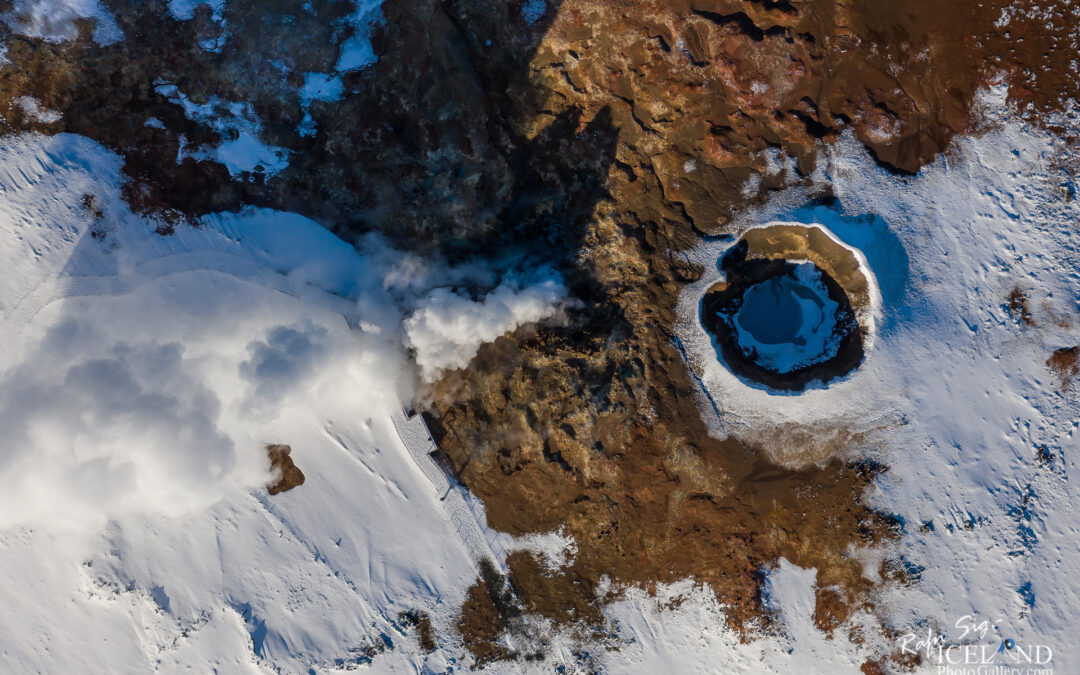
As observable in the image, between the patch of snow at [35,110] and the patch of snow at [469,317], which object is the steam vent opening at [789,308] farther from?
A: the patch of snow at [35,110]

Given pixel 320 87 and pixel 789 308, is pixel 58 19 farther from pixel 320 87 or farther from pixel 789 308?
pixel 789 308

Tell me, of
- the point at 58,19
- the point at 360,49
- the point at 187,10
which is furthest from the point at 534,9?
the point at 58,19

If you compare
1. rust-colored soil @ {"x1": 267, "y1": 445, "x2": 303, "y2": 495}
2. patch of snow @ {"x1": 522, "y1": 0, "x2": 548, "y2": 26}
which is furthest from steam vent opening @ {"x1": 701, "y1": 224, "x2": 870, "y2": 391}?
rust-colored soil @ {"x1": 267, "y1": 445, "x2": 303, "y2": 495}

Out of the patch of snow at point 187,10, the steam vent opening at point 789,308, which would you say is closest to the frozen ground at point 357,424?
the steam vent opening at point 789,308

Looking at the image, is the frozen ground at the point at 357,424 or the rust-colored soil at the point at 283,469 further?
the rust-colored soil at the point at 283,469

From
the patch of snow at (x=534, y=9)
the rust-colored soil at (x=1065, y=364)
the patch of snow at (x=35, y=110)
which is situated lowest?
the patch of snow at (x=35, y=110)

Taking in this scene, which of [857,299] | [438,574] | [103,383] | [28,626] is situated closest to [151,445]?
[103,383]

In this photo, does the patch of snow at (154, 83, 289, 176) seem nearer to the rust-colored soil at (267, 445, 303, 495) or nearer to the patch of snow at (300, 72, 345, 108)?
the patch of snow at (300, 72, 345, 108)
